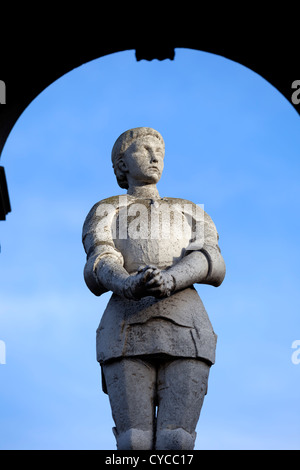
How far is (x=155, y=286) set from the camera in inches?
290

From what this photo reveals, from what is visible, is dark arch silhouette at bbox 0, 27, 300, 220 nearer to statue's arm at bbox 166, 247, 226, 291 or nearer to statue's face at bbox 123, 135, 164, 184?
statue's face at bbox 123, 135, 164, 184

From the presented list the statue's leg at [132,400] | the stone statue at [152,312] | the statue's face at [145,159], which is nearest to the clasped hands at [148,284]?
the stone statue at [152,312]

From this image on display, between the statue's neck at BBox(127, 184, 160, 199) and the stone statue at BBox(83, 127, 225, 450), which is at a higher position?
the statue's neck at BBox(127, 184, 160, 199)

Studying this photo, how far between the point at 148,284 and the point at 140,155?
176 cm

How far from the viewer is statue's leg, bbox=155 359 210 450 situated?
295 inches

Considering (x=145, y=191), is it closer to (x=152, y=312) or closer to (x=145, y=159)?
(x=145, y=159)

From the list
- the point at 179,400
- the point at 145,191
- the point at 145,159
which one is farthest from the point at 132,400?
the point at 145,159

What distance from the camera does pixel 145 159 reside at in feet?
28.2

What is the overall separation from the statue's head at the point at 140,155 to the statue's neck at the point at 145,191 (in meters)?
0.05

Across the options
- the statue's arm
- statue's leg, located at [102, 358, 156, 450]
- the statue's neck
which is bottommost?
statue's leg, located at [102, 358, 156, 450]

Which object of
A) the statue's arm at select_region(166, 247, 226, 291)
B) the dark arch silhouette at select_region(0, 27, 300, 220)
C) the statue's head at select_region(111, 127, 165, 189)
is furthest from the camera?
the statue's head at select_region(111, 127, 165, 189)

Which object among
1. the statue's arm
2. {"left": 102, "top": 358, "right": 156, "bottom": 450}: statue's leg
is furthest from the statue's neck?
{"left": 102, "top": 358, "right": 156, "bottom": 450}: statue's leg
